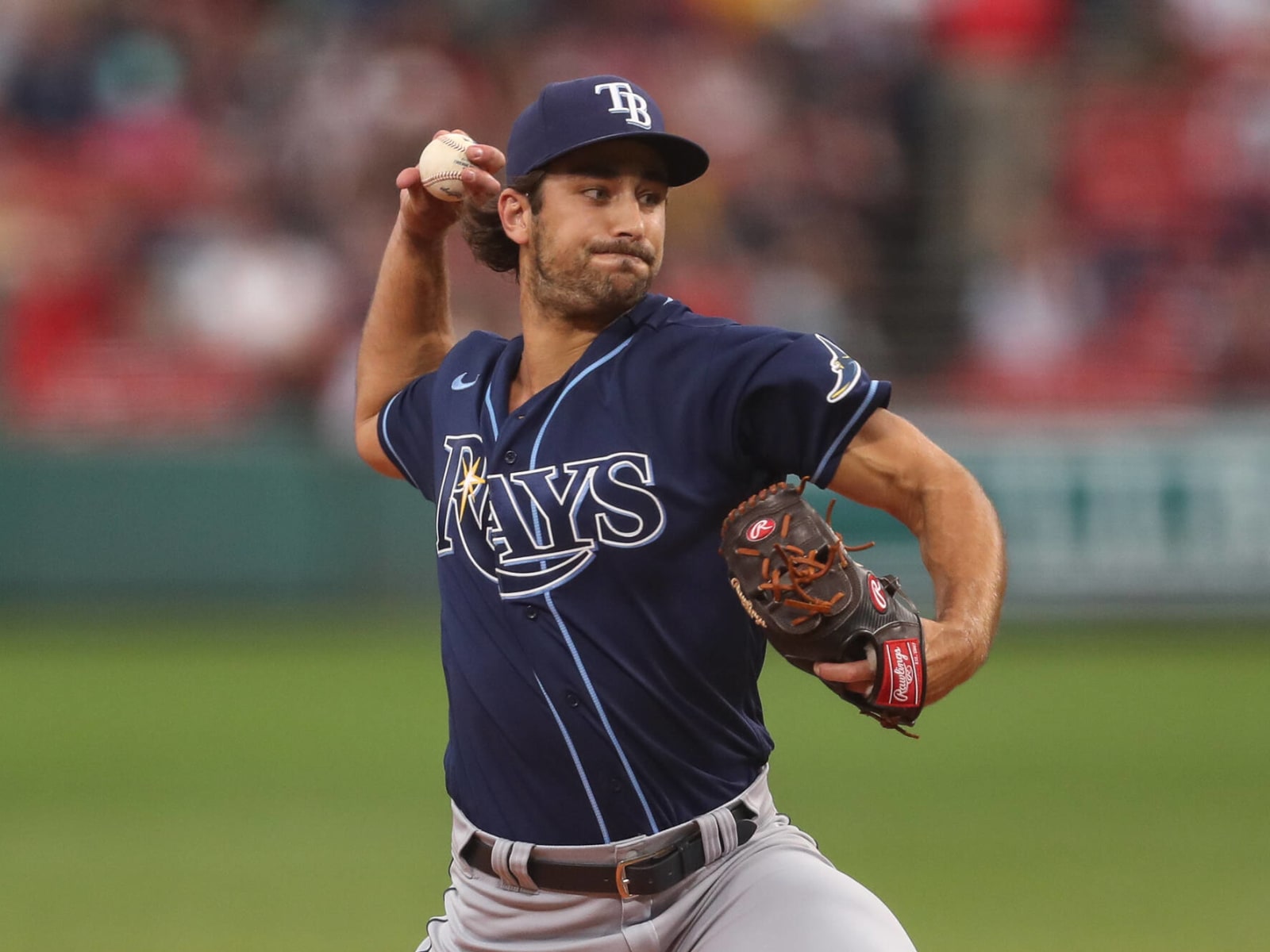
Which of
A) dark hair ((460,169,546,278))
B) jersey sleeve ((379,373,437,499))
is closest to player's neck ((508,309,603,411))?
dark hair ((460,169,546,278))

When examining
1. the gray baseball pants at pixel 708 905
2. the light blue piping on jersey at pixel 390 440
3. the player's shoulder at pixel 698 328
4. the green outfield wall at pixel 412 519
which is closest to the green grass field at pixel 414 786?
the green outfield wall at pixel 412 519

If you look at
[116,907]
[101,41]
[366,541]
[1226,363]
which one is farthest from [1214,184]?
[116,907]

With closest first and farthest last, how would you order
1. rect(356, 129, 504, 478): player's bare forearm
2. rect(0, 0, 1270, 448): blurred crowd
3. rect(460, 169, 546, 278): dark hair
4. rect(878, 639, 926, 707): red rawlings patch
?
rect(878, 639, 926, 707): red rawlings patch → rect(460, 169, 546, 278): dark hair → rect(356, 129, 504, 478): player's bare forearm → rect(0, 0, 1270, 448): blurred crowd

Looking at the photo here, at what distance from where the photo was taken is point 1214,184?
15023mm

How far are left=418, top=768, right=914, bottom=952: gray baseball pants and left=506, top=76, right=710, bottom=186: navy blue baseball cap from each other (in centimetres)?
137

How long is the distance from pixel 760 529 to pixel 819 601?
171 mm

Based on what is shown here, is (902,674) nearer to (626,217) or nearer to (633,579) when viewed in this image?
(633,579)

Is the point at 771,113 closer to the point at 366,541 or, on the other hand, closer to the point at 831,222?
the point at 831,222

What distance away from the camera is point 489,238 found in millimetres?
4668

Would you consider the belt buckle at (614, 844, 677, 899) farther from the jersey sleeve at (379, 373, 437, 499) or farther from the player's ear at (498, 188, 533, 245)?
the player's ear at (498, 188, 533, 245)

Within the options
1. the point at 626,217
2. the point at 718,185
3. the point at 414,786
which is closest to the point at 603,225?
the point at 626,217

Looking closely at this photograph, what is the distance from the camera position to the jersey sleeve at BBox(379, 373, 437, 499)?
4.62 meters

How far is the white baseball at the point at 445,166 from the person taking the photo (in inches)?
185

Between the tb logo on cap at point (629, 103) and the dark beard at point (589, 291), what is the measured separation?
307 mm
